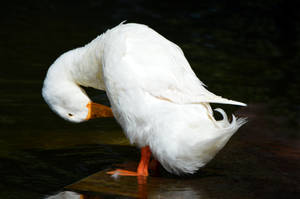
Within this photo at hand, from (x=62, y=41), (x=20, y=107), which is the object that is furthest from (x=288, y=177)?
(x=62, y=41)

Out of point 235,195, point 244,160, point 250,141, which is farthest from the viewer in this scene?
point 250,141

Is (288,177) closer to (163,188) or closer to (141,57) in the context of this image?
(163,188)

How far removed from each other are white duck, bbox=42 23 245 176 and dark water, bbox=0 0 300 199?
38 centimetres

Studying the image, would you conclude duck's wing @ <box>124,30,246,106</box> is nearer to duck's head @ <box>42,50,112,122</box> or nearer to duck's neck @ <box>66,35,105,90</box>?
duck's neck @ <box>66,35,105,90</box>

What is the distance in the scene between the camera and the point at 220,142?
4.59m

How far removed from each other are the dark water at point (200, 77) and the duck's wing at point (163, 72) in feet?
2.48

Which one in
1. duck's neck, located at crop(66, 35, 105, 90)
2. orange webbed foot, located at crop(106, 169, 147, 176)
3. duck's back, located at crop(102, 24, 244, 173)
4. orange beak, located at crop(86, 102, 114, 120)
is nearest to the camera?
duck's back, located at crop(102, 24, 244, 173)

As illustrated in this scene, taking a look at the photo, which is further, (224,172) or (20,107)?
(20,107)

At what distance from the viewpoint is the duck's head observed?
224 inches

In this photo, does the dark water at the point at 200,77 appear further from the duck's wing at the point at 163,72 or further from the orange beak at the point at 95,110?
the duck's wing at the point at 163,72

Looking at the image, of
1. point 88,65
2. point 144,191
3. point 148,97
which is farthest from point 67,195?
point 88,65

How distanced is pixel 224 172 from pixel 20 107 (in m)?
3.34

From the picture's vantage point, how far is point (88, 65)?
227 inches

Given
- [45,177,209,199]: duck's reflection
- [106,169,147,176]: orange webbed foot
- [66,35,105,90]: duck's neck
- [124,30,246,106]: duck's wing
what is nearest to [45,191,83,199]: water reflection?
[45,177,209,199]: duck's reflection
